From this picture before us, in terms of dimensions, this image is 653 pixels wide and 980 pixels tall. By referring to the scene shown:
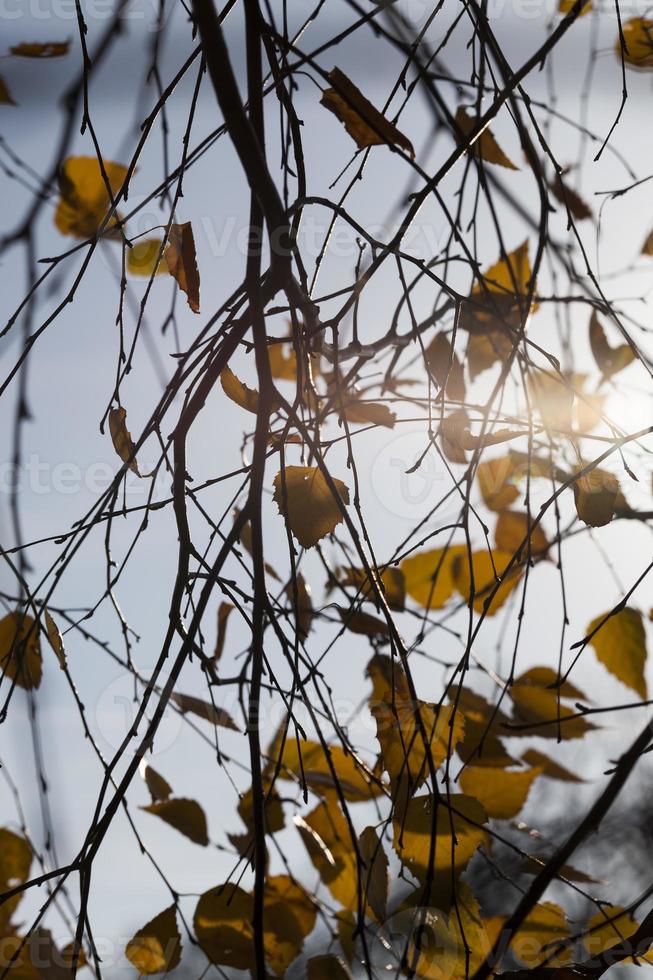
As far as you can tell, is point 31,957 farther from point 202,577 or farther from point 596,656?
point 596,656

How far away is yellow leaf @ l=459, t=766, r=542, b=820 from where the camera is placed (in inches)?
33.5

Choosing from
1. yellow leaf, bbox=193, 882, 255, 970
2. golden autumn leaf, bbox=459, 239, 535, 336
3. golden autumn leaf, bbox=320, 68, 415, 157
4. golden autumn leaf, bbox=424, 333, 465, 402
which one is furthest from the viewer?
golden autumn leaf, bbox=459, 239, 535, 336

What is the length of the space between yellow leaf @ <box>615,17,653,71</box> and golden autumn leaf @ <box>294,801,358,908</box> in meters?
0.80

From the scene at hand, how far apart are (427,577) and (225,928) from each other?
1.36 feet

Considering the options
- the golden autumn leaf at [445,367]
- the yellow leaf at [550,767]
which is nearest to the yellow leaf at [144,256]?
the golden autumn leaf at [445,367]

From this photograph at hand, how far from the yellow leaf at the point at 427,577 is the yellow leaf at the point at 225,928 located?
368mm

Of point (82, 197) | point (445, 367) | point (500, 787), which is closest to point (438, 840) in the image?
point (500, 787)

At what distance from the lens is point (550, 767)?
99cm

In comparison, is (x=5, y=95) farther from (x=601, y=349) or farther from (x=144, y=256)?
(x=601, y=349)

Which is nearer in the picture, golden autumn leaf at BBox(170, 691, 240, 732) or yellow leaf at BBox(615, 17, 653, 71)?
golden autumn leaf at BBox(170, 691, 240, 732)

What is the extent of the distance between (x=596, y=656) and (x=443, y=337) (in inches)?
14.6

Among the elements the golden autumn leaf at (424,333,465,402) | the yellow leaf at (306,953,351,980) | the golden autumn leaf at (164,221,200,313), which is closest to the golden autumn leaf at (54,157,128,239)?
the golden autumn leaf at (164,221,200,313)

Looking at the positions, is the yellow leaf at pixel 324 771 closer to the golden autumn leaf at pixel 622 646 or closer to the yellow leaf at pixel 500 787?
the yellow leaf at pixel 500 787

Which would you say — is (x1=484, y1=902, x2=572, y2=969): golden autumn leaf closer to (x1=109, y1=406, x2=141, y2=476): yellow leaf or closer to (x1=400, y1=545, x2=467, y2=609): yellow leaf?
(x1=400, y1=545, x2=467, y2=609): yellow leaf
